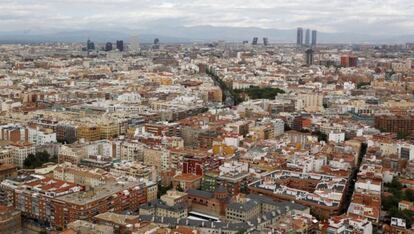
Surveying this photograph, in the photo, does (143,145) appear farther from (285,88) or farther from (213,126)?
(285,88)

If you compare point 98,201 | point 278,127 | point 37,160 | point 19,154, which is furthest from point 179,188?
point 278,127

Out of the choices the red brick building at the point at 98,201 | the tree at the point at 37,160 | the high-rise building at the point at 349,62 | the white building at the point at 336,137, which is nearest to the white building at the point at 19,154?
the tree at the point at 37,160

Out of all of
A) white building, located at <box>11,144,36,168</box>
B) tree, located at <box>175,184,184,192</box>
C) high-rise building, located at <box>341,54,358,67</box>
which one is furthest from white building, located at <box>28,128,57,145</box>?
high-rise building, located at <box>341,54,358,67</box>

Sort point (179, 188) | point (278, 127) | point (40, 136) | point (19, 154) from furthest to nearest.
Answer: point (278, 127), point (40, 136), point (19, 154), point (179, 188)

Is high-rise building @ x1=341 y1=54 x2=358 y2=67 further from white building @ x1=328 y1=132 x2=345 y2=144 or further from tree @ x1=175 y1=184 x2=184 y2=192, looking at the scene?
tree @ x1=175 y1=184 x2=184 y2=192

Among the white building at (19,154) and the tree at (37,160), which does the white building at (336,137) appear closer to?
the tree at (37,160)

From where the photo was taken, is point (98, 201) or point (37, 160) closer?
point (98, 201)

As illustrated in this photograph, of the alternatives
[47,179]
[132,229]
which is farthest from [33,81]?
[132,229]

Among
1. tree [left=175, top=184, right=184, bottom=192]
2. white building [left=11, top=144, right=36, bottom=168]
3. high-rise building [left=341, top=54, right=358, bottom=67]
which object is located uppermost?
high-rise building [left=341, top=54, right=358, bottom=67]

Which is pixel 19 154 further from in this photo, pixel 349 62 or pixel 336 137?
pixel 349 62

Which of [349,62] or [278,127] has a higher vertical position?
[349,62]

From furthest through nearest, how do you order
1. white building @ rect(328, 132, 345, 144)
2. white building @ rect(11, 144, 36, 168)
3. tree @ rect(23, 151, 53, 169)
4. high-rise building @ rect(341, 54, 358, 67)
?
high-rise building @ rect(341, 54, 358, 67) → white building @ rect(328, 132, 345, 144) → white building @ rect(11, 144, 36, 168) → tree @ rect(23, 151, 53, 169)

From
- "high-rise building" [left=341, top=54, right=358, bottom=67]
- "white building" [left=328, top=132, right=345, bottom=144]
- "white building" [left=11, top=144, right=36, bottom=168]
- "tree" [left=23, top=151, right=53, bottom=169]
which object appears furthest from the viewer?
"high-rise building" [left=341, top=54, right=358, bottom=67]
